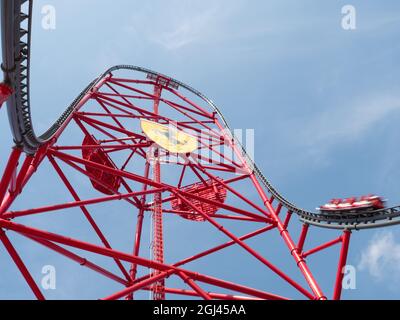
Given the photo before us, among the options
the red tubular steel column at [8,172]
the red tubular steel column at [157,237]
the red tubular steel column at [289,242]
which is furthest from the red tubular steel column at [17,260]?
the red tubular steel column at [289,242]

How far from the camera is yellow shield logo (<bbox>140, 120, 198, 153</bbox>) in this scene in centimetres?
1583

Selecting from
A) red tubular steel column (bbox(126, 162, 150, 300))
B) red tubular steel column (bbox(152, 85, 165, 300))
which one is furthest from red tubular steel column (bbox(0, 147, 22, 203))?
red tubular steel column (bbox(126, 162, 150, 300))

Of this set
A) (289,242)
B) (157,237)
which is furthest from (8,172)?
(289,242)

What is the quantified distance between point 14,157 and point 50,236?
7.13ft

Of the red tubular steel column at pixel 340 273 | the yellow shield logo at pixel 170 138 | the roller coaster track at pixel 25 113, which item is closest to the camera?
the roller coaster track at pixel 25 113

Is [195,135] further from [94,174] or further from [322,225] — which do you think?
[322,225]

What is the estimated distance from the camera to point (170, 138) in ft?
54.0

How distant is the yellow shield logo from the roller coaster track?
270cm

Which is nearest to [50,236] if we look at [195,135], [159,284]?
[159,284]

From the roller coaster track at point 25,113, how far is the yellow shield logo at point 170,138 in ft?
8.87

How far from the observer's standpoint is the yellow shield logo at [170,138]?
51.9 ft

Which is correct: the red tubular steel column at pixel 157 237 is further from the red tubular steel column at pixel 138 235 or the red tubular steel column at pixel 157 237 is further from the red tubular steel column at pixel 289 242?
the red tubular steel column at pixel 289 242

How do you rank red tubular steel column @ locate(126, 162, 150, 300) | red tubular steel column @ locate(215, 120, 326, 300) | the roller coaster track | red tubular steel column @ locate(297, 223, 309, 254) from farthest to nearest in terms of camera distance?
1. red tubular steel column @ locate(126, 162, 150, 300)
2. red tubular steel column @ locate(297, 223, 309, 254)
3. red tubular steel column @ locate(215, 120, 326, 300)
4. the roller coaster track

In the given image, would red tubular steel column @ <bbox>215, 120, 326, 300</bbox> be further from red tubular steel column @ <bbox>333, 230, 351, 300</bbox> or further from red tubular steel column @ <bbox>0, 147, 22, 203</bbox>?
red tubular steel column @ <bbox>0, 147, 22, 203</bbox>
